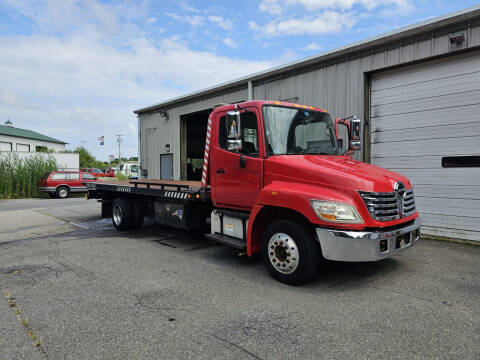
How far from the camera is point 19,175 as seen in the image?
800 inches

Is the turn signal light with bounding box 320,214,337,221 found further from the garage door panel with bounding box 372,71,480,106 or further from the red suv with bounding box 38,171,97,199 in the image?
the red suv with bounding box 38,171,97,199

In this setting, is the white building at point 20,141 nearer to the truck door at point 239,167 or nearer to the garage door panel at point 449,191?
the truck door at point 239,167

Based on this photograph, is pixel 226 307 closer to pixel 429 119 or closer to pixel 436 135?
pixel 436 135

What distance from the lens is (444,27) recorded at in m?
6.52

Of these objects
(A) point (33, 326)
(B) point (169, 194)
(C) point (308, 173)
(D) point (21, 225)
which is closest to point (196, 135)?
(D) point (21, 225)

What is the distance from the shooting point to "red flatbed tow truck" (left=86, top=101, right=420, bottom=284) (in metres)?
3.71

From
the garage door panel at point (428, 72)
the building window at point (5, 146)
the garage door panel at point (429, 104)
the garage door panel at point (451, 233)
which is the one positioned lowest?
the garage door panel at point (451, 233)

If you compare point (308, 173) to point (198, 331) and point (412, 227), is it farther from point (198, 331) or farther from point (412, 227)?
point (198, 331)

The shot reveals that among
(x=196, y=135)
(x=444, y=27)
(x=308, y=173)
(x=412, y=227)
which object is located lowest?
(x=412, y=227)

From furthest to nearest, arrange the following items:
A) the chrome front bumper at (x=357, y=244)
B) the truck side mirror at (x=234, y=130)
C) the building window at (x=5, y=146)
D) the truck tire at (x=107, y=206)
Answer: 1. the building window at (x=5, y=146)
2. the truck tire at (x=107, y=206)
3. the truck side mirror at (x=234, y=130)
4. the chrome front bumper at (x=357, y=244)

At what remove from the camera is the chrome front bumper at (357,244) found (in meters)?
3.64

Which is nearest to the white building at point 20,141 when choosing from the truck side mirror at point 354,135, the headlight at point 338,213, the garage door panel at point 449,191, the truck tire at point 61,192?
the truck tire at point 61,192

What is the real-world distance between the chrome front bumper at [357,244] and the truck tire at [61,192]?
19.6 metres

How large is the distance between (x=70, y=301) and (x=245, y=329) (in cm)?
208
